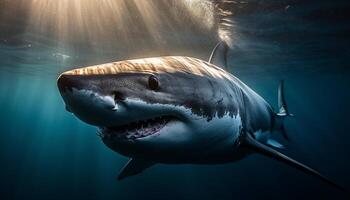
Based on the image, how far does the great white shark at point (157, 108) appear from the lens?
77.9 inches

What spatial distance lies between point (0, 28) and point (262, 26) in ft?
45.3

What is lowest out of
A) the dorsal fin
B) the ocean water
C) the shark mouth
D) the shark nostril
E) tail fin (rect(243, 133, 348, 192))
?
the ocean water

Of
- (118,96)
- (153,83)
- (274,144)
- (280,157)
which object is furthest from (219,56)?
(118,96)

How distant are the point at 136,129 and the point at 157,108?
26 cm

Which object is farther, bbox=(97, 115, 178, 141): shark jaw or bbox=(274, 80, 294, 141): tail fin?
bbox=(274, 80, 294, 141): tail fin

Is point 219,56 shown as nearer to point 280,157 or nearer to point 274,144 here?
point 274,144

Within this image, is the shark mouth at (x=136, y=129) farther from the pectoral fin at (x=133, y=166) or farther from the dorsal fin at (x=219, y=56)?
the dorsal fin at (x=219, y=56)

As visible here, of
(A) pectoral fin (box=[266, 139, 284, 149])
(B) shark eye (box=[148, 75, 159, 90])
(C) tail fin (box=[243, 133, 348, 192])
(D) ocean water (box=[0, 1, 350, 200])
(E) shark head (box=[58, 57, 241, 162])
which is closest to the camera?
(E) shark head (box=[58, 57, 241, 162])

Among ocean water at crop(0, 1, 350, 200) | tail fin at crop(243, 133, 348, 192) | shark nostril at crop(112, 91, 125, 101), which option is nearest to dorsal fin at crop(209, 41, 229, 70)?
tail fin at crop(243, 133, 348, 192)

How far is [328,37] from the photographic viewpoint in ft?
56.1

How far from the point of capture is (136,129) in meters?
2.37

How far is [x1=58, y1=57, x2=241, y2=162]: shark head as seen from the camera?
77.3 inches

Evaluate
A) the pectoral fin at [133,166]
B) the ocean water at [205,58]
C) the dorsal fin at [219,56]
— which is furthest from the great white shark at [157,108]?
the ocean water at [205,58]

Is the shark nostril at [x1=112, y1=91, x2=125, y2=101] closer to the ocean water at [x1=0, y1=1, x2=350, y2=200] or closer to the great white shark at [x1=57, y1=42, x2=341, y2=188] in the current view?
the great white shark at [x1=57, y1=42, x2=341, y2=188]
